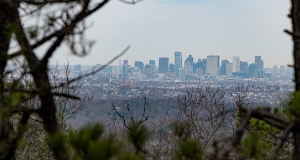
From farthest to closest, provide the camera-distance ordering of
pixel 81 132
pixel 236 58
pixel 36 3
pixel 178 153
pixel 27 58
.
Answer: pixel 236 58, pixel 36 3, pixel 27 58, pixel 178 153, pixel 81 132

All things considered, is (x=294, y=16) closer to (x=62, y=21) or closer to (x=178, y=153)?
(x=178, y=153)

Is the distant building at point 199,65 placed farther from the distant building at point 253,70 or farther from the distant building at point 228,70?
the distant building at point 253,70

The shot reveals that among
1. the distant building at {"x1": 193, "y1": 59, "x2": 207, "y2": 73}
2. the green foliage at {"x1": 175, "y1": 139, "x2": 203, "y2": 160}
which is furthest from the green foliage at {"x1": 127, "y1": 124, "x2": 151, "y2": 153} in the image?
the distant building at {"x1": 193, "y1": 59, "x2": 207, "y2": 73}

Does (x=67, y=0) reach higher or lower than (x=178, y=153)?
higher

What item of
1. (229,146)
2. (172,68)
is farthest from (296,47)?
(172,68)

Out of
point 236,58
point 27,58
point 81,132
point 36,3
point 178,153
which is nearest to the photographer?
point 81,132

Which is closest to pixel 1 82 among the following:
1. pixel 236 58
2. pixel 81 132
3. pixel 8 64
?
pixel 8 64

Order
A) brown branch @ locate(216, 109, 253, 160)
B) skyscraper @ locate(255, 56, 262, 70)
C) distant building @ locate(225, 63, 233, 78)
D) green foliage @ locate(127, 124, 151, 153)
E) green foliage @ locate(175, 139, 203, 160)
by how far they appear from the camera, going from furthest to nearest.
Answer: distant building @ locate(225, 63, 233, 78) < skyscraper @ locate(255, 56, 262, 70) < green foliage @ locate(127, 124, 151, 153) < green foliage @ locate(175, 139, 203, 160) < brown branch @ locate(216, 109, 253, 160)

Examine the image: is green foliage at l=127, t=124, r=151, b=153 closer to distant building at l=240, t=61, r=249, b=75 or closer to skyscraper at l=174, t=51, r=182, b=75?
distant building at l=240, t=61, r=249, b=75

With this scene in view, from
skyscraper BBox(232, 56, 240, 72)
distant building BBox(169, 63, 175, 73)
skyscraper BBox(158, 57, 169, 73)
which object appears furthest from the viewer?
distant building BBox(169, 63, 175, 73)
